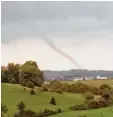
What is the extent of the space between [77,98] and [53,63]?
0.26 metres

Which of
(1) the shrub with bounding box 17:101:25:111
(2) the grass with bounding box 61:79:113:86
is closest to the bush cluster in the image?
(1) the shrub with bounding box 17:101:25:111

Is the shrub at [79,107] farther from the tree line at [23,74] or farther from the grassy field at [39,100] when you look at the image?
the tree line at [23,74]

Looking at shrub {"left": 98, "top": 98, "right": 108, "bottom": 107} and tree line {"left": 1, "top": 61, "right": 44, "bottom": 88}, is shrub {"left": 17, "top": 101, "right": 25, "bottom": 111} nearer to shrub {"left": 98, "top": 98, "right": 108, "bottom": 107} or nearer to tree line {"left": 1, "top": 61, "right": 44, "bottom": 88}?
tree line {"left": 1, "top": 61, "right": 44, "bottom": 88}

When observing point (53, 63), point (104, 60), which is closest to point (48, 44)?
A: point (53, 63)

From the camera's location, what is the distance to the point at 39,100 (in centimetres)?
175

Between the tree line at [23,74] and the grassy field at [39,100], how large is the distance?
5 centimetres

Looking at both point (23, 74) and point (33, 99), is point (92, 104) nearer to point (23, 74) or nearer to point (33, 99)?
point (33, 99)

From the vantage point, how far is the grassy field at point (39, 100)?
1.74 metres

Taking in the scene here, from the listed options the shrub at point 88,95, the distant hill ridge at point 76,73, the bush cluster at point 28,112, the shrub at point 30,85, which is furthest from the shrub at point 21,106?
the shrub at point 88,95

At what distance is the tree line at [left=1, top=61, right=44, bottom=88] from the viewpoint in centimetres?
177

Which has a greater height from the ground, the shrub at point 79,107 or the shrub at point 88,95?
the shrub at point 88,95

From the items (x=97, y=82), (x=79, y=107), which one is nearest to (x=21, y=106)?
(x=79, y=107)

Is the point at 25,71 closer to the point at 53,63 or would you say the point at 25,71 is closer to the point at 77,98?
the point at 53,63

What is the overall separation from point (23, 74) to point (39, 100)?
0.63ft
